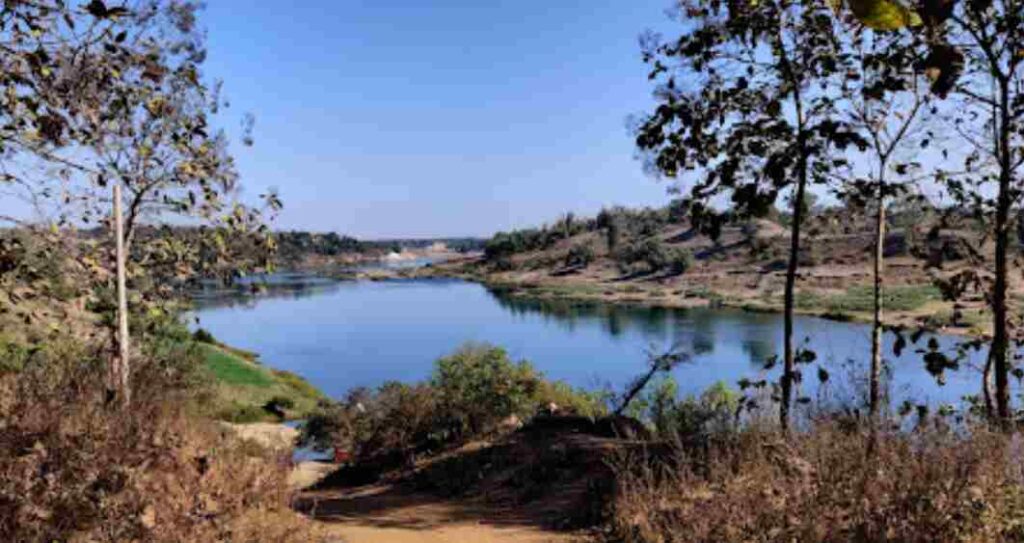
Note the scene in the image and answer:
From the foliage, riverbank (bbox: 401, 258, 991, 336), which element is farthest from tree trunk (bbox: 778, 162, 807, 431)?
riverbank (bbox: 401, 258, 991, 336)

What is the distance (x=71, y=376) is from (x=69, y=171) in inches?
67.6

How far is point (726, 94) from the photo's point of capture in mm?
6512

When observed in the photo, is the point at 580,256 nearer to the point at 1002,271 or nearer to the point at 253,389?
the point at 253,389

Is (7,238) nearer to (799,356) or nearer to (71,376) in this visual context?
(71,376)

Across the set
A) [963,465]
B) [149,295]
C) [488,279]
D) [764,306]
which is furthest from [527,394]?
[488,279]

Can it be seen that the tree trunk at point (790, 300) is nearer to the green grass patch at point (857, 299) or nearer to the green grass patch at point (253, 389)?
the green grass patch at point (253, 389)

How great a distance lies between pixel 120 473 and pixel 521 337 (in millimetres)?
44130

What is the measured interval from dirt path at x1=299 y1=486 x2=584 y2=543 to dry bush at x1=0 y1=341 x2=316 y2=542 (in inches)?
22.7

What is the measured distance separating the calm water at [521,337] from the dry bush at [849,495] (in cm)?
1636

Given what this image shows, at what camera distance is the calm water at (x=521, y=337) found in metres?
32.4

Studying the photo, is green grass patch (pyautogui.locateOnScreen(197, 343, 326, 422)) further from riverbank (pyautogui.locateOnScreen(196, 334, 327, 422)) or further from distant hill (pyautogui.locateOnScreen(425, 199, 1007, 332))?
distant hill (pyautogui.locateOnScreen(425, 199, 1007, 332))

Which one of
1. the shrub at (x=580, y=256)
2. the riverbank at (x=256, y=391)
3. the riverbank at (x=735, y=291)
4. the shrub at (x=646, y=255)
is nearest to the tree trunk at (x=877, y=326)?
the riverbank at (x=735, y=291)

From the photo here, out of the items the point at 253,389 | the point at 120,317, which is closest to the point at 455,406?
the point at 120,317

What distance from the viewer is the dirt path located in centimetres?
623
